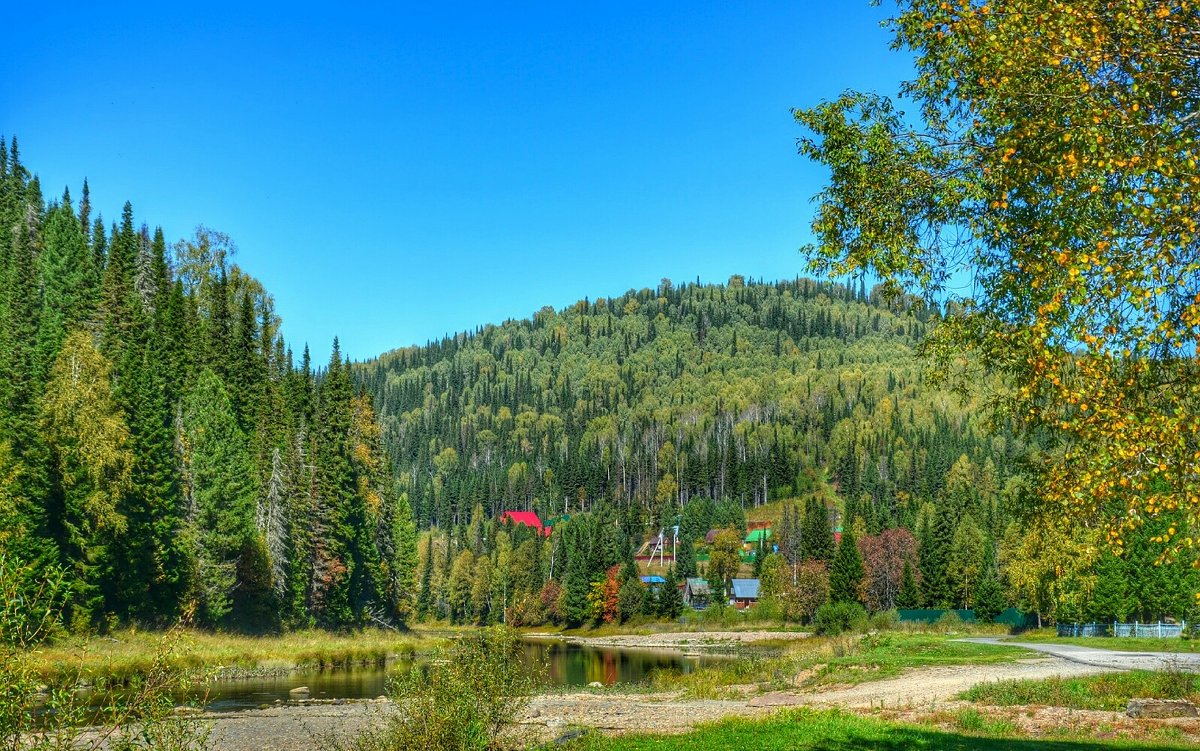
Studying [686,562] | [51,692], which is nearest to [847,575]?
[686,562]

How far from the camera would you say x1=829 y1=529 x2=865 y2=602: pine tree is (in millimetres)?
103000

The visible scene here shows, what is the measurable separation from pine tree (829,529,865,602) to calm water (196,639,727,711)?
97.6ft

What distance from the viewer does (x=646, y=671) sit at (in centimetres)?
6009

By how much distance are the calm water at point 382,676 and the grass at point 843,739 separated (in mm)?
4318

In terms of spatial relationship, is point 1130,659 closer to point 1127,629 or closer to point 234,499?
point 1127,629

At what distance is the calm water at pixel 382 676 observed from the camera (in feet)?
129

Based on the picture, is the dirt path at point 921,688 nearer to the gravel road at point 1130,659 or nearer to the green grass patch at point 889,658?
the gravel road at point 1130,659

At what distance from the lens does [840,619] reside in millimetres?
85250

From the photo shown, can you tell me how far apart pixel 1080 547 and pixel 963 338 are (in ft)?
10.7

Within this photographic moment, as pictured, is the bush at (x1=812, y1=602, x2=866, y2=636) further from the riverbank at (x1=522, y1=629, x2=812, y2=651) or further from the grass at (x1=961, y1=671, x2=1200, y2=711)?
the grass at (x1=961, y1=671, x2=1200, y2=711)

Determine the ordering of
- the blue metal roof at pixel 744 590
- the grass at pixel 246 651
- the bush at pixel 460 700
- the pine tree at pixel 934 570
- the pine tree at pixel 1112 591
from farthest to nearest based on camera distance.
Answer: the blue metal roof at pixel 744 590, the pine tree at pixel 934 570, the pine tree at pixel 1112 591, the grass at pixel 246 651, the bush at pixel 460 700

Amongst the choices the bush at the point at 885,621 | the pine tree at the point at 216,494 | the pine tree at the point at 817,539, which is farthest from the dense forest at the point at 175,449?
the pine tree at the point at 817,539

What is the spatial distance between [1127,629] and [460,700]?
6470cm

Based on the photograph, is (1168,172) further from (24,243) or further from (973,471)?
(973,471)
